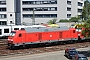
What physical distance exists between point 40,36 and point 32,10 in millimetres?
47557

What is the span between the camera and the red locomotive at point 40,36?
128ft

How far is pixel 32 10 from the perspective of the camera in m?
89.6

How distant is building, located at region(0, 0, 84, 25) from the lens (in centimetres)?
8800

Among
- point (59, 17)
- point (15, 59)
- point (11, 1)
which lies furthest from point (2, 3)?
point (15, 59)

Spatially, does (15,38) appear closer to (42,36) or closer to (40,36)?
(40,36)

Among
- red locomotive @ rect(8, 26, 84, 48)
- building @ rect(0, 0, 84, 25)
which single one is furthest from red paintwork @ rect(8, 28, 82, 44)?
building @ rect(0, 0, 84, 25)

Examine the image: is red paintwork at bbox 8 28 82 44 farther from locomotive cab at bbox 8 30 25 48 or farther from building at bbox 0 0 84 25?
building at bbox 0 0 84 25

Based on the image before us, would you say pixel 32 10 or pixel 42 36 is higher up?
pixel 32 10

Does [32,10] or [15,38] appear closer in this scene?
[15,38]

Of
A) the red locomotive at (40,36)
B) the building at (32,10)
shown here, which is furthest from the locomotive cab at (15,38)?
the building at (32,10)

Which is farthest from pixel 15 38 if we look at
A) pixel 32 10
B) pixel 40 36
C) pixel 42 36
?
pixel 32 10

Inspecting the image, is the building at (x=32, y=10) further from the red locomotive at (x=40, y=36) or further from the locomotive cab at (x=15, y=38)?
the locomotive cab at (x=15, y=38)

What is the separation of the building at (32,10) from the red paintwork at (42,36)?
4057 centimetres

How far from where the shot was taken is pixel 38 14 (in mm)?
89750
